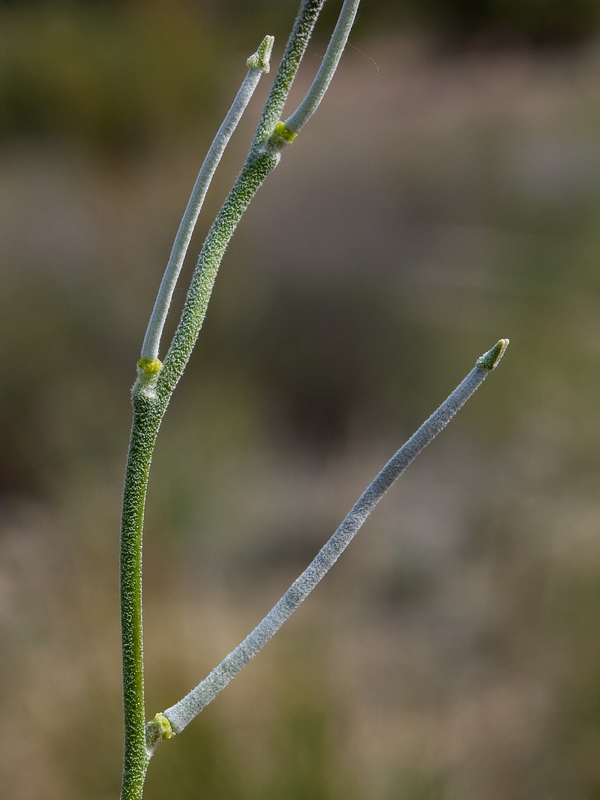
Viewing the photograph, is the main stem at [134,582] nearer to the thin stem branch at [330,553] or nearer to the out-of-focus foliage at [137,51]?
the thin stem branch at [330,553]

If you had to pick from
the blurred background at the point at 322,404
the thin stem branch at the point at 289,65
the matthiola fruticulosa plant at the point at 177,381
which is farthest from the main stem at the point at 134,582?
the blurred background at the point at 322,404

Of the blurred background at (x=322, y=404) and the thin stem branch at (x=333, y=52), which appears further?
the blurred background at (x=322, y=404)

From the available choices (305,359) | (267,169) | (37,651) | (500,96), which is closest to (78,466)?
(37,651)

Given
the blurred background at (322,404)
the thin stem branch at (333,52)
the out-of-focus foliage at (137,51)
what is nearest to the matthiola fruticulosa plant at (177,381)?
the thin stem branch at (333,52)

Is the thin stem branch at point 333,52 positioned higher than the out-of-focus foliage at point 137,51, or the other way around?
the out-of-focus foliage at point 137,51

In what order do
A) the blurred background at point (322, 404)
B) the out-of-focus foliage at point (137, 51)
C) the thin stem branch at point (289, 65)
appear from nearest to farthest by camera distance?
the thin stem branch at point (289, 65), the blurred background at point (322, 404), the out-of-focus foliage at point (137, 51)

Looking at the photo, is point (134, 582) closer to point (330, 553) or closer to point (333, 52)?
point (330, 553)

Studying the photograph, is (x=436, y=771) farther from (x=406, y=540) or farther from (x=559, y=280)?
(x=559, y=280)

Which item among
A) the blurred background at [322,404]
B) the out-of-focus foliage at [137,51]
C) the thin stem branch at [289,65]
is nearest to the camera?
the thin stem branch at [289,65]
